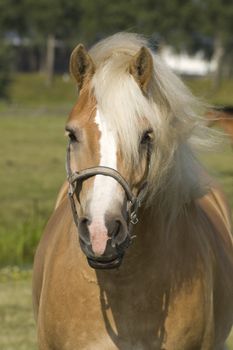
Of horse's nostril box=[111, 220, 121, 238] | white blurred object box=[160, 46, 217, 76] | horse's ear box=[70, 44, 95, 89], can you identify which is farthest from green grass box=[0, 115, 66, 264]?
white blurred object box=[160, 46, 217, 76]

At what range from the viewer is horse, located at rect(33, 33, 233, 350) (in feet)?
14.1

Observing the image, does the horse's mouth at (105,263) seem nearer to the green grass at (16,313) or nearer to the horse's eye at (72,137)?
the horse's eye at (72,137)

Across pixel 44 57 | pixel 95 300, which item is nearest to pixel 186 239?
pixel 95 300

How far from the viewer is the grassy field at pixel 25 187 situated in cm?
923

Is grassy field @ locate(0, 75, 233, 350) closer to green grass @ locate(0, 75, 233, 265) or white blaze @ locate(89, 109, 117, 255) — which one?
green grass @ locate(0, 75, 233, 265)

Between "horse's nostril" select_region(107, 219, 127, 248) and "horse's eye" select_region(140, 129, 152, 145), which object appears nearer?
"horse's nostril" select_region(107, 219, 127, 248)

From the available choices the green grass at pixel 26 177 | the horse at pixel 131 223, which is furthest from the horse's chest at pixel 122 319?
the green grass at pixel 26 177

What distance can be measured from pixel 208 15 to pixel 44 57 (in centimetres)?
1952

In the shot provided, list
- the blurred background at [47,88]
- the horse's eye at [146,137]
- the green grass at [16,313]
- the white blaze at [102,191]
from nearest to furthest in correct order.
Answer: the white blaze at [102,191] < the horse's eye at [146,137] < the green grass at [16,313] < the blurred background at [47,88]

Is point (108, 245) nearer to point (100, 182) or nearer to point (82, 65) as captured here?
point (100, 182)

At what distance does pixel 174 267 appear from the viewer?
490 cm

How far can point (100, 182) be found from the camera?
424cm

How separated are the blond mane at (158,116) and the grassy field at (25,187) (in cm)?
33

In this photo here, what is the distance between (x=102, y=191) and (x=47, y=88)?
231 feet
